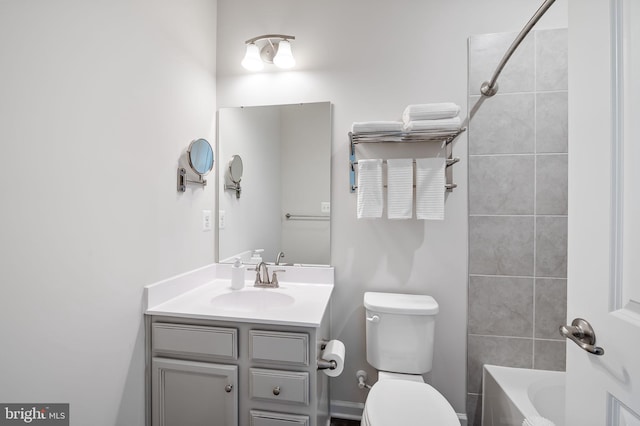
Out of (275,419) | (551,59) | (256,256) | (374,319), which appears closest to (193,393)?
(275,419)

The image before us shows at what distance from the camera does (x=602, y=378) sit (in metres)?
0.58

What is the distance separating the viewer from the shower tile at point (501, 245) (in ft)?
4.67

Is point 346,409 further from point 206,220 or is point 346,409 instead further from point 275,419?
point 206,220

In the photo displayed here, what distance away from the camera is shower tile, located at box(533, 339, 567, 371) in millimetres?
1404

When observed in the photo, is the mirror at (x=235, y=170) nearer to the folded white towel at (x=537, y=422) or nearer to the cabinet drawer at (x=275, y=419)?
the cabinet drawer at (x=275, y=419)

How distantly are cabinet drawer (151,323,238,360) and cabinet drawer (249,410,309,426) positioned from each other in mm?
242

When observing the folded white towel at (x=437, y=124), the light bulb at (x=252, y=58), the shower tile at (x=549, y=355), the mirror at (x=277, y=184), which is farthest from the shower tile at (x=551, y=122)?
the light bulb at (x=252, y=58)

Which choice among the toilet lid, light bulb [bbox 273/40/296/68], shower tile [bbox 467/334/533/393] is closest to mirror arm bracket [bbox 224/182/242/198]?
light bulb [bbox 273/40/296/68]

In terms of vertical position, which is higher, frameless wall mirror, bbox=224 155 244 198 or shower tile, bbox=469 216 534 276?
frameless wall mirror, bbox=224 155 244 198

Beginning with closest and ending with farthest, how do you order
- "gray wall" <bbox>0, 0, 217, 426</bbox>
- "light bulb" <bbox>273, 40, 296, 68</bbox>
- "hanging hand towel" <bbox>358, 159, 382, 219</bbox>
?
1. "gray wall" <bbox>0, 0, 217, 426</bbox>
2. "hanging hand towel" <bbox>358, 159, 382, 219</bbox>
3. "light bulb" <bbox>273, 40, 296, 68</bbox>

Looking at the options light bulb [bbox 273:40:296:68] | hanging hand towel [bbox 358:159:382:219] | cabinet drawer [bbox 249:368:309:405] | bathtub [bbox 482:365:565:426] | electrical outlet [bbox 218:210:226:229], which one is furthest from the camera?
electrical outlet [bbox 218:210:226:229]

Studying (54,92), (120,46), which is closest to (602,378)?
(54,92)

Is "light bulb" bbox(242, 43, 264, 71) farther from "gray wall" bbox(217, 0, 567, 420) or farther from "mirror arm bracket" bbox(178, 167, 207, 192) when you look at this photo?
"mirror arm bracket" bbox(178, 167, 207, 192)

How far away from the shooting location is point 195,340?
3.61 ft
